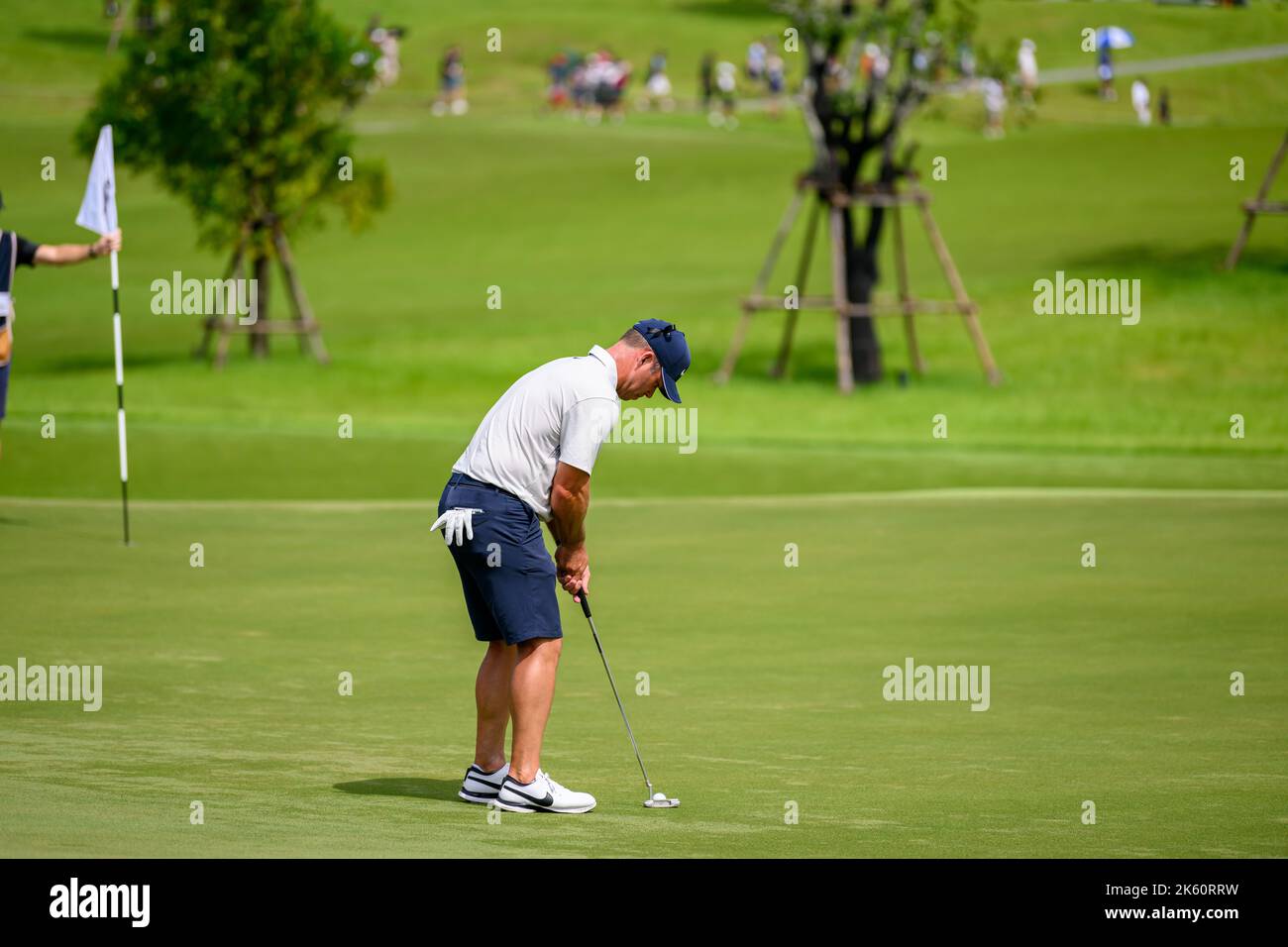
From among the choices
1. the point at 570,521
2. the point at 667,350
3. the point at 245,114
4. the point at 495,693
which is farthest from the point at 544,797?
the point at 245,114

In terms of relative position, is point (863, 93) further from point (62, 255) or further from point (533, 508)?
point (533, 508)

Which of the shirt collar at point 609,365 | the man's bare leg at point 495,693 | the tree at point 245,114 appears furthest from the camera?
the tree at point 245,114

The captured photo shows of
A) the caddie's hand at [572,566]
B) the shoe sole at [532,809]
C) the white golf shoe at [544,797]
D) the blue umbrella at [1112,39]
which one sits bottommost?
the shoe sole at [532,809]

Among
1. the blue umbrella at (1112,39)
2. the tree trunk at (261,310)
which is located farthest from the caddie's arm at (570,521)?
the blue umbrella at (1112,39)

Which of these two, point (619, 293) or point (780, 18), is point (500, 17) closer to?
point (780, 18)

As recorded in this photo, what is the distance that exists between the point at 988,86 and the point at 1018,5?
24.4 meters

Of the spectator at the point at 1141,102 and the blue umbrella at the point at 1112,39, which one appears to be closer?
the spectator at the point at 1141,102

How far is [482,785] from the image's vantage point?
8.25 meters

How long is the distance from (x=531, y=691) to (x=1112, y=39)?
64984 millimetres

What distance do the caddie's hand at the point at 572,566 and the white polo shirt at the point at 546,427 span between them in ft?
0.57

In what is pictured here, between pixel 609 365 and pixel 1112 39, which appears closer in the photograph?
pixel 609 365

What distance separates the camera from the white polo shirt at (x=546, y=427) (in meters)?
8.07

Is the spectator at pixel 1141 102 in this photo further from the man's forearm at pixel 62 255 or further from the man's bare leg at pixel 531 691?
the man's bare leg at pixel 531 691

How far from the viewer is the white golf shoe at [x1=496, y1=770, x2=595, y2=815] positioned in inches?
315
